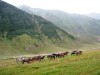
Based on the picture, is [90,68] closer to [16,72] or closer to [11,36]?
[16,72]

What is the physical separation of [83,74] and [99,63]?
6.88 m

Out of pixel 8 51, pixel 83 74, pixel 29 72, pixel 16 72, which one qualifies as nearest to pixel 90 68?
pixel 83 74

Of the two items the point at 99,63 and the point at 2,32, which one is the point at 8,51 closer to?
the point at 2,32

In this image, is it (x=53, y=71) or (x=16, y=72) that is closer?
(x=53, y=71)

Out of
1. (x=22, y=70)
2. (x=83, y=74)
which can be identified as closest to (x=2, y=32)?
(x=22, y=70)

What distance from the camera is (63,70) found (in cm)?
4384

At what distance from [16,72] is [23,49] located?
418 ft

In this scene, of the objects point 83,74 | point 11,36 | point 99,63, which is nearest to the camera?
point 83,74

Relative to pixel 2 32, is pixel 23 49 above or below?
below

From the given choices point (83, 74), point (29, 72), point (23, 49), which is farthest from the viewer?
point (23, 49)

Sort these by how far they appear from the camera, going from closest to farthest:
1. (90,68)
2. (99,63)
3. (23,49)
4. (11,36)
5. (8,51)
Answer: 1. (90,68)
2. (99,63)
3. (8,51)
4. (23,49)
5. (11,36)

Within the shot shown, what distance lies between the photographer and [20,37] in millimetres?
195750

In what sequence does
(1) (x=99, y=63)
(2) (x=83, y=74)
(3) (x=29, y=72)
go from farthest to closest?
(3) (x=29, y=72) → (1) (x=99, y=63) → (2) (x=83, y=74)

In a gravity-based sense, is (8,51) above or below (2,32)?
below
